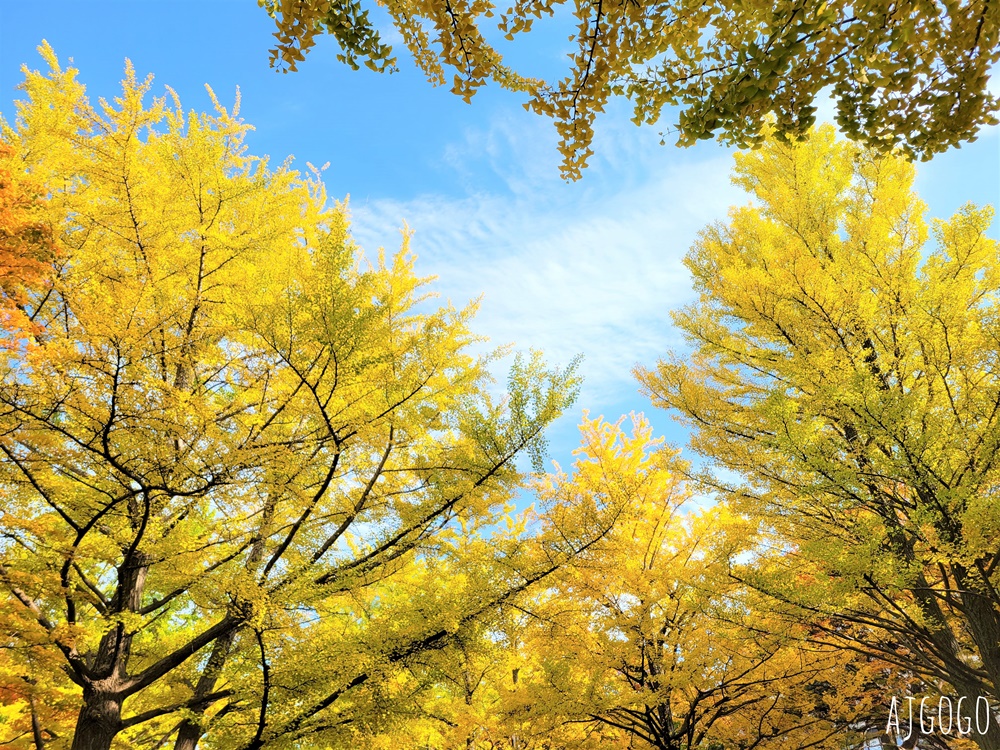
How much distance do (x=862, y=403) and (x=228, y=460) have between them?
4685mm

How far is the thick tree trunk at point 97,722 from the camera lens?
12.2 feet

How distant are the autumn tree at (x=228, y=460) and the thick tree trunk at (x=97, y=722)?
0.06 ft

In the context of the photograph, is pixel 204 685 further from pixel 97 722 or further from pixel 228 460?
pixel 228 460

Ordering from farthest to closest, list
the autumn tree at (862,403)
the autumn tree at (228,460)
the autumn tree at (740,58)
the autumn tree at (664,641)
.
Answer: the autumn tree at (664,641) → the autumn tree at (862,403) → the autumn tree at (228,460) → the autumn tree at (740,58)

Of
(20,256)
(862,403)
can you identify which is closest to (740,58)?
(862,403)

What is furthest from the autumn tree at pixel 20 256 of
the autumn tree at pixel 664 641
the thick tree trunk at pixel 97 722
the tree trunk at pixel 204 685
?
the autumn tree at pixel 664 641

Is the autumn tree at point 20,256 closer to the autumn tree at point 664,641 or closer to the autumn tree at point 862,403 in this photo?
the autumn tree at point 664,641

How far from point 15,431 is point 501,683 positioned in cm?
622

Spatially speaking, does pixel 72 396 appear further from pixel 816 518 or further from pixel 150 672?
pixel 816 518

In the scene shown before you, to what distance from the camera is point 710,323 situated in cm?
605

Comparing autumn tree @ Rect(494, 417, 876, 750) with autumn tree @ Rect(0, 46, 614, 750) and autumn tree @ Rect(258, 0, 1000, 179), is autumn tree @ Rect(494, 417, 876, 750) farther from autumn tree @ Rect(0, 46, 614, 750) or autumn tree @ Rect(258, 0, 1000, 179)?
autumn tree @ Rect(258, 0, 1000, 179)

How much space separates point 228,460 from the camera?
3.42 meters

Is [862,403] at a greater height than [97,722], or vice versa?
[862,403]

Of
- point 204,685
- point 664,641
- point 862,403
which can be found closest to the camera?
point 862,403
